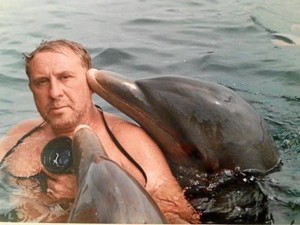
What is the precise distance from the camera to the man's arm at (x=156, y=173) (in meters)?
3.88

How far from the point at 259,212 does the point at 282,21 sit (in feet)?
18.7

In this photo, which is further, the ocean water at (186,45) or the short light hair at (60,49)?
the ocean water at (186,45)

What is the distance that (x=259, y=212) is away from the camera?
397 cm

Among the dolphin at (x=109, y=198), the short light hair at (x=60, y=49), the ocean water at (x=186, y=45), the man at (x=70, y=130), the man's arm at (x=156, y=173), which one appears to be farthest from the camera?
the ocean water at (x=186, y=45)

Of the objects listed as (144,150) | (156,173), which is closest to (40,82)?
(144,150)

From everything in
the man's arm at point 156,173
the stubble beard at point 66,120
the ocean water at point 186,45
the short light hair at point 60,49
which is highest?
the short light hair at point 60,49

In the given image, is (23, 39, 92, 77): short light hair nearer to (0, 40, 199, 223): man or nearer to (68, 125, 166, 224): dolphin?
(0, 40, 199, 223): man

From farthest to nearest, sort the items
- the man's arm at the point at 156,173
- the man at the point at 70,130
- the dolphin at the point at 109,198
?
the man at the point at 70,130 < the man's arm at the point at 156,173 < the dolphin at the point at 109,198

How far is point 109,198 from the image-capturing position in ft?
9.23

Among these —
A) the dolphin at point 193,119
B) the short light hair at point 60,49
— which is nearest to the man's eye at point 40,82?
the short light hair at point 60,49

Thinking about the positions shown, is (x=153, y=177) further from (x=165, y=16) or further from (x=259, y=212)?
(x=165, y=16)

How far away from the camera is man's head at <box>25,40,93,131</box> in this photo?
13.6 feet

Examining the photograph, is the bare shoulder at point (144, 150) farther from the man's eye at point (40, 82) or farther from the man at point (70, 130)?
the man's eye at point (40, 82)

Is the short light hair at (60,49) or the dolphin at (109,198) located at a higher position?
the short light hair at (60,49)
